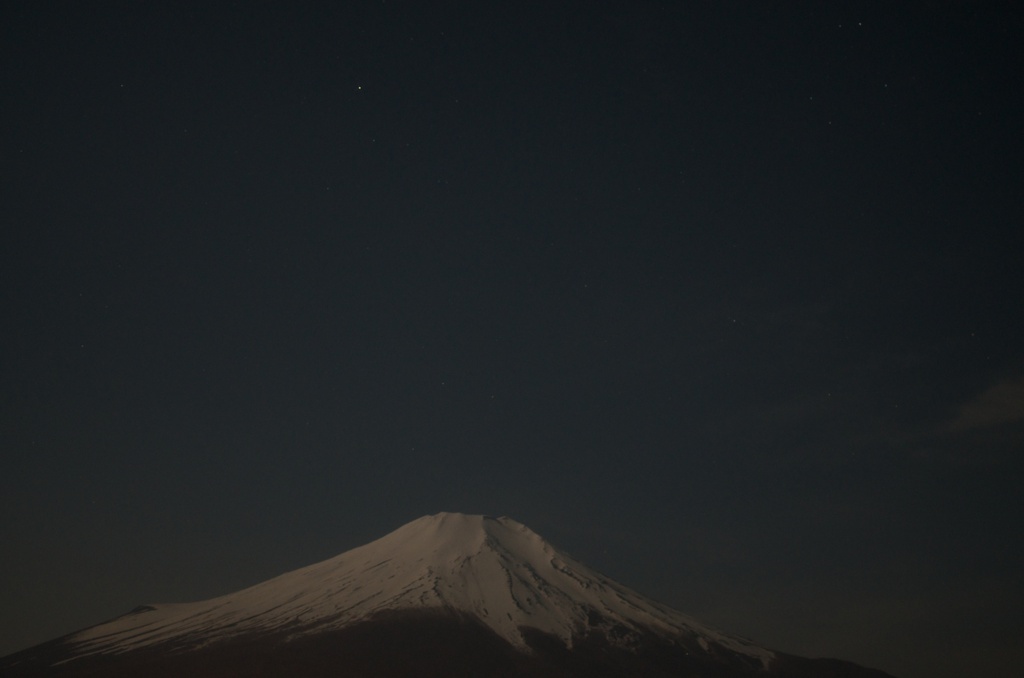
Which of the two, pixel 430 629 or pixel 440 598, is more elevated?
pixel 440 598

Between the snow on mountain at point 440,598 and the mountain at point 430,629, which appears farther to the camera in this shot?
the snow on mountain at point 440,598

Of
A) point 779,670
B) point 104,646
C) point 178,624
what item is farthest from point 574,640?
point 104,646

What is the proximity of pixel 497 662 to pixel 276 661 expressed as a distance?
2481cm

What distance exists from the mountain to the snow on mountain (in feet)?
1.11

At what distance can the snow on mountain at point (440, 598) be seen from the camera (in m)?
103

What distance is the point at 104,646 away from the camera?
107312mm

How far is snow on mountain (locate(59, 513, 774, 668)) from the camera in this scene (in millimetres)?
102938

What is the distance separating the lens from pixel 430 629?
94750 mm

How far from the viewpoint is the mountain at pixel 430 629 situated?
286 feet

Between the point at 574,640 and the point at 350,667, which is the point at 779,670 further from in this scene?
the point at 350,667

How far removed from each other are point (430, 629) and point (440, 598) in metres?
11.1

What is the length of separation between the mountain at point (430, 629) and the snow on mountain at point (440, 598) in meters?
0.34

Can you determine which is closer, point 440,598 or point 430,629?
point 430,629

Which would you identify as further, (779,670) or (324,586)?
(324,586)
